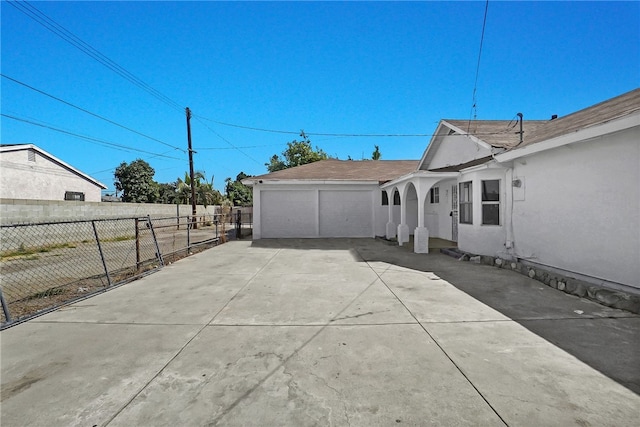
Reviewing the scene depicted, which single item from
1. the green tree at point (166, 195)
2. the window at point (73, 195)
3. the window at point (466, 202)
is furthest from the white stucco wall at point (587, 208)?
the green tree at point (166, 195)

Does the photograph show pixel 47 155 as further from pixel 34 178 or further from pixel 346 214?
pixel 346 214

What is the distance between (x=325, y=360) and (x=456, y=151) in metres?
10.3

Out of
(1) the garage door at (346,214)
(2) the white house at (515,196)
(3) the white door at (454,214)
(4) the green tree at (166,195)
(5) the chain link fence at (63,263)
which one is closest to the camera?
(2) the white house at (515,196)

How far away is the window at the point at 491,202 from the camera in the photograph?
7.92 m

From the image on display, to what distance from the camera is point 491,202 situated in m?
8.02

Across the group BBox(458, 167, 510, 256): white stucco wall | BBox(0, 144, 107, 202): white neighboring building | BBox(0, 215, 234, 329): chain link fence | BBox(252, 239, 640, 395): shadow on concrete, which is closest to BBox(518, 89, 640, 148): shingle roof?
BBox(458, 167, 510, 256): white stucco wall

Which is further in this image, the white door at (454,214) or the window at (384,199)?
the window at (384,199)

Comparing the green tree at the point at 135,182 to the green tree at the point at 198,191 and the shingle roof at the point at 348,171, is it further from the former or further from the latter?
the shingle roof at the point at 348,171

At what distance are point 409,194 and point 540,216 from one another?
7438 millimetres

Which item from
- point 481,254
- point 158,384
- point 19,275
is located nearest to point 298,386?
point 158,384

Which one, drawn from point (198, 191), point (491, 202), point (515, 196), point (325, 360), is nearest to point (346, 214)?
point (491, 202)

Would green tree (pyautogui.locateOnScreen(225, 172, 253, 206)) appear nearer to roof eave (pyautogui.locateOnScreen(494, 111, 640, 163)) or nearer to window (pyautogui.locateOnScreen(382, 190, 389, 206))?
window (pyautogui.locateOnScreen(382, 190, 389, 206))

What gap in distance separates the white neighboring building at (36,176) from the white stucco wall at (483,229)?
2317cm

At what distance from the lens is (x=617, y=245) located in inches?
189
